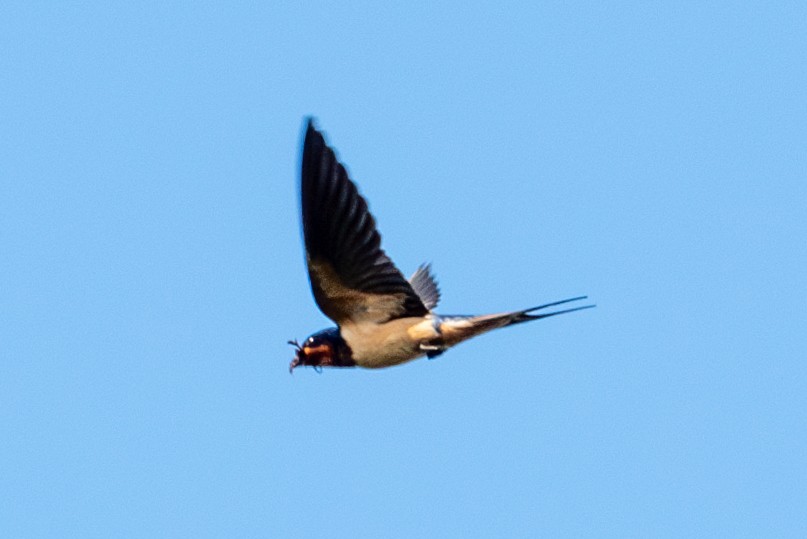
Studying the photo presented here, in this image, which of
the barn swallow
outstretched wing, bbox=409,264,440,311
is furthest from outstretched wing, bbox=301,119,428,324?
outstretched wing, bbox=409,264,440,311

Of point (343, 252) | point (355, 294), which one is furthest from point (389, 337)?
point (343, 252)

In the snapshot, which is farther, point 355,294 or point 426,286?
point 426,286

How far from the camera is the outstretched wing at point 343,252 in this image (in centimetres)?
846

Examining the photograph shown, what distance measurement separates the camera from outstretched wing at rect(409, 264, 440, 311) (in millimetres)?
10617

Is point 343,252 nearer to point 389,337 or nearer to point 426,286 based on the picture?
point 389,337

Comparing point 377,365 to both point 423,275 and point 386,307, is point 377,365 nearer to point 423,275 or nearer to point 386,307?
point 386,307

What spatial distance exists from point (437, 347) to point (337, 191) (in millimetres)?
1133

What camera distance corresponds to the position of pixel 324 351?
31.1 ft

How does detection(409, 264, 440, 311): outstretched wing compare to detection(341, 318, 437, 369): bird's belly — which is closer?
detection(341, 318, 437, 369): bird's belly

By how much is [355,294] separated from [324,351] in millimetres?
564

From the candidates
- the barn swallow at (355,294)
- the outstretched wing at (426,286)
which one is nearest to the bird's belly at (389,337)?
the barn swallow at (355,294)

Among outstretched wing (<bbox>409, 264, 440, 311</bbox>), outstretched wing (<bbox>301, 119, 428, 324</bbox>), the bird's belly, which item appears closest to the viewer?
outstretched wing (<bbox>301, 119, 428, 324</bbox>)

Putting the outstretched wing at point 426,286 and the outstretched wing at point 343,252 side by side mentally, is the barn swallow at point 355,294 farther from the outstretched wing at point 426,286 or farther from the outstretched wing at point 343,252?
the outstretched wing at point 426,286

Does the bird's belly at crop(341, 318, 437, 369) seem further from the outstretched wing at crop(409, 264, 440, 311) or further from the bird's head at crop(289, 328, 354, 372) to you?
the outstretched wing at crop(409, 264, 440, 311)
